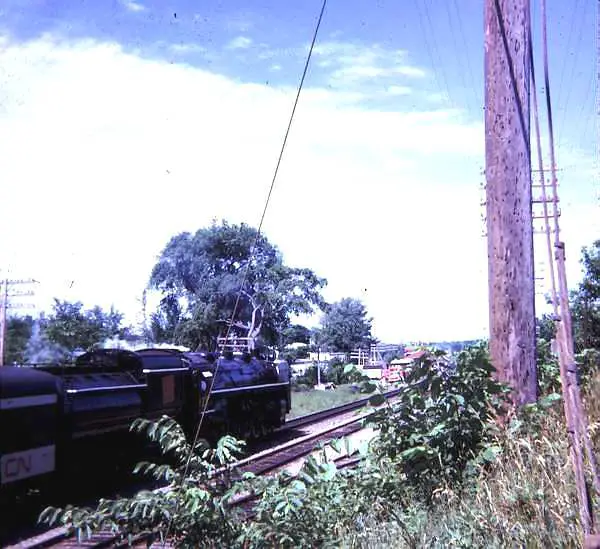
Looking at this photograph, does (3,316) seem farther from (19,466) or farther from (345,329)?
(345,329)

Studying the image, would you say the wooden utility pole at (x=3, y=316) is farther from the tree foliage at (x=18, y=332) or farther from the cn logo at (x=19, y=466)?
the cn logo at (x=19, y=466)

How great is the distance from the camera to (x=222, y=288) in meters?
32.8

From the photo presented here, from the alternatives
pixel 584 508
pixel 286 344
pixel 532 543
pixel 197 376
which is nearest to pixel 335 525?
pixel 532 543

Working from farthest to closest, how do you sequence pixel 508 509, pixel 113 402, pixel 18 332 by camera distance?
pixel 113 402
pixel 18 332
pixel 508 509

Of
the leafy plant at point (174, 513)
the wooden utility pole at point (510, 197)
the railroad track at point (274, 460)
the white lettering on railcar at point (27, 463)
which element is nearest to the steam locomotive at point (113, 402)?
the white lettering on railcar at point (27, 463)

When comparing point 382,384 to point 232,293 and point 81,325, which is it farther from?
point 232,293

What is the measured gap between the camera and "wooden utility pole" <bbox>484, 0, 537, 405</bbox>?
6.43 m

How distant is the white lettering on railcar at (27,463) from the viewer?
169 inches

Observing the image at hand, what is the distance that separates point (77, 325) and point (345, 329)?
1780 inches

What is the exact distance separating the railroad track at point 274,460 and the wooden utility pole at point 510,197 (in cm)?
124

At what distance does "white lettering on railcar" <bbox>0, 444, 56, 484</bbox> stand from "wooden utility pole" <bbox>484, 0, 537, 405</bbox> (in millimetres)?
4171

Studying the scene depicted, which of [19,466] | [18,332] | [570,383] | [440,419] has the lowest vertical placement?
[19,466]

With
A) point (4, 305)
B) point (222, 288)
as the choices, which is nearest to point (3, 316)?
point (4, 305)

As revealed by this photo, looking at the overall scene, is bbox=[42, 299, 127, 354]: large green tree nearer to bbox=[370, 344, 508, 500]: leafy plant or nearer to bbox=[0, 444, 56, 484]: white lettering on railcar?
bbox=[0, 444, 56, 484]: white lettering on railcar
